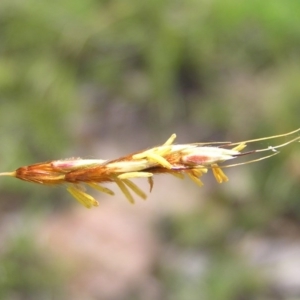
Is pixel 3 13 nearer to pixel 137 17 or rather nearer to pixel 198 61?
pixel 137 17

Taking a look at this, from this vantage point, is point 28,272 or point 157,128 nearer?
point 28,272

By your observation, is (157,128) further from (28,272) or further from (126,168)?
(126,168)

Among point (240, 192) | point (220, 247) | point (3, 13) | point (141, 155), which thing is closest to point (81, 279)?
point (220, 247)

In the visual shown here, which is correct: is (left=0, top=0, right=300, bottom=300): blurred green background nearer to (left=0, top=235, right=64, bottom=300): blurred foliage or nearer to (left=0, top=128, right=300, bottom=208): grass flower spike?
(left=0, top=235, right=64, bottom=300): blurred foliage

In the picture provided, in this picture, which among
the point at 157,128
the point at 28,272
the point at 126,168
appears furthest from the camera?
the point at 157,128

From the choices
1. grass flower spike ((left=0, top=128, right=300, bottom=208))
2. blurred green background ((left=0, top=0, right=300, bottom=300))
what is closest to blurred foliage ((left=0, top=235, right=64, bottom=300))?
blurred green background ((left=0, top=0, right=300, bottom=300))

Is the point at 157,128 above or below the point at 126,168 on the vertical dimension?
above

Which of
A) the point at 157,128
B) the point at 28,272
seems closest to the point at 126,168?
the point at 28,272

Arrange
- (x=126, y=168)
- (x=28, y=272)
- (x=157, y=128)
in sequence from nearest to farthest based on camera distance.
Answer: (x=126, y=168)
(x=28, y=272)
(x=157, y=128)
